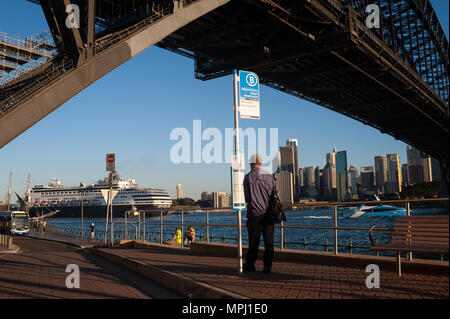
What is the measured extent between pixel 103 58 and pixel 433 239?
9.76 meters

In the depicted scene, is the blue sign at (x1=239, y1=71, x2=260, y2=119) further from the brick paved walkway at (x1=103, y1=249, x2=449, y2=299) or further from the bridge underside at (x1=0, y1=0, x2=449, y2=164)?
the bridge underside at (x1=0, y1=0, x2=449, y2=164)

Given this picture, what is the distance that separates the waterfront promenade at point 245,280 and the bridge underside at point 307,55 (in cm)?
1623

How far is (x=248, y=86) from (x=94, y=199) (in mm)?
108444

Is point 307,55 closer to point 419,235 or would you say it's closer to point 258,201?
point 258,201

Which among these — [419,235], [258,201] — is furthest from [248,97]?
[419,235]

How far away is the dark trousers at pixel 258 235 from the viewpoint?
6414mm

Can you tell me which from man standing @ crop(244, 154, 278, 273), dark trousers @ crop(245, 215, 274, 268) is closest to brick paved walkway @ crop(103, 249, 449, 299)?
dark trousers @ crop(245, 215, 274, 268)

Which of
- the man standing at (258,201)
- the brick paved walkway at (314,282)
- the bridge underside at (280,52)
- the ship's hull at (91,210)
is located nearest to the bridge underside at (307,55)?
the bridge underside at (280,52)

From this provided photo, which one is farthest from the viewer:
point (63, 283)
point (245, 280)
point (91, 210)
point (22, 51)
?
point (91, 210)

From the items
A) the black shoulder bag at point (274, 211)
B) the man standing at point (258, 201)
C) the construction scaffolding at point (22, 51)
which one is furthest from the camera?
the construction scaffolding at point (22, 51)

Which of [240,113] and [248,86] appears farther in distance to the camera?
[248,86]

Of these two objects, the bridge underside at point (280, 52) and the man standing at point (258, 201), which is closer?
the man standing at point (258, 201)

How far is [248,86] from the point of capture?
22.2ft

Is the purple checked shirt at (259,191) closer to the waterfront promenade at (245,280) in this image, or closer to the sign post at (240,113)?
the sign post at (240,113)
